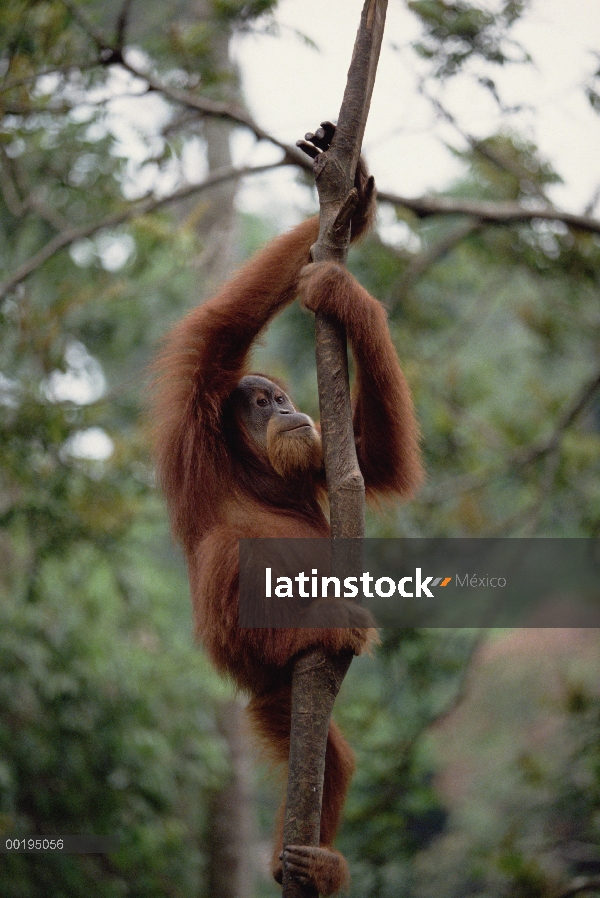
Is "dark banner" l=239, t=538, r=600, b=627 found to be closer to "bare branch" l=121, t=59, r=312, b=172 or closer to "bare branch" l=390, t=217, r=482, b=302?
"bare branch" l=390, t=217, r=482, b=302

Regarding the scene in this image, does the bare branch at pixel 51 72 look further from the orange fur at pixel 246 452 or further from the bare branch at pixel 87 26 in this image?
the orange fur at pixel 246 452

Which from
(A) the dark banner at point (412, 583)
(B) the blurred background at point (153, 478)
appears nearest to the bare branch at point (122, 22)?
(B) the blurred background at point (153, 478)

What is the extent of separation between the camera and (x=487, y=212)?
20.1 feet

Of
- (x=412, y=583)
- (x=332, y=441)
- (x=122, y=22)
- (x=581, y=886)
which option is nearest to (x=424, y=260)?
(x=412, y=583)

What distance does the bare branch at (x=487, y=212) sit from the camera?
231 inches

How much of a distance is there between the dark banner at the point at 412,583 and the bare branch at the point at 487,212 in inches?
84.0

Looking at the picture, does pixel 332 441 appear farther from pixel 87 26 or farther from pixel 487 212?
pixel 487 212

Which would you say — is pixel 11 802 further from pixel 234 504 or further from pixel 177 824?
pixel 234 504

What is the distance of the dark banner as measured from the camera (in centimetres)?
294

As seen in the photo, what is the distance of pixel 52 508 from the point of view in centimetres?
665

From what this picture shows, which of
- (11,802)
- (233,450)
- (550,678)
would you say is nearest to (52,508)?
(11,802)

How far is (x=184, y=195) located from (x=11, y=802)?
4709 millimetres

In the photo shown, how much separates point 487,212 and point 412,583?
2594mm

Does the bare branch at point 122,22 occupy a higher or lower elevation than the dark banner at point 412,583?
higher
